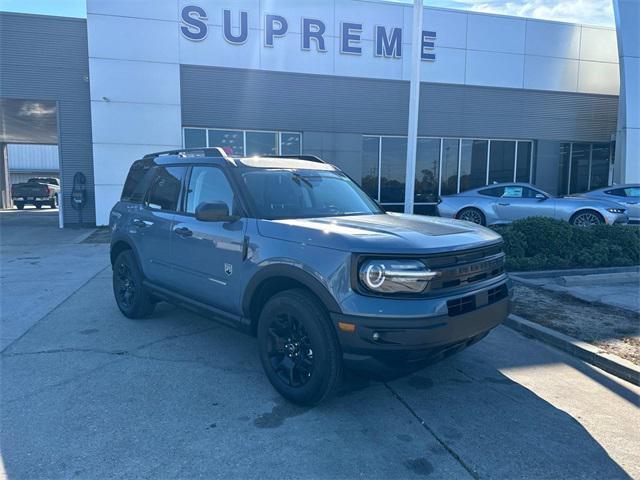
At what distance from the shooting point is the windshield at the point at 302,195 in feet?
12.8

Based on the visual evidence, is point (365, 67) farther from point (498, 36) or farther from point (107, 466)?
point (107, 466)

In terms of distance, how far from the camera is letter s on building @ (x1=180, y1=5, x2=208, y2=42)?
14.4 meters

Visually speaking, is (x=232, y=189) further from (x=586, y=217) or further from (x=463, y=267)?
(x=586, y=217)

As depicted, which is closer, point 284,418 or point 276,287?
point 284,418

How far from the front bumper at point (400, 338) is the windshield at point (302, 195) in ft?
4.17

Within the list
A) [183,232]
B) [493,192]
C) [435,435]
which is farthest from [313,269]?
[493,192]

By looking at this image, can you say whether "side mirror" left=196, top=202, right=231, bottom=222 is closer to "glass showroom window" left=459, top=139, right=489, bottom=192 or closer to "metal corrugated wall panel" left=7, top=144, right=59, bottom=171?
"glass showroom window" left=459, top=139, right=489, bottom=192

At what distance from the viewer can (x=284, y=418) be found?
3223mm

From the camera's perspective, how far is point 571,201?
38.1ft

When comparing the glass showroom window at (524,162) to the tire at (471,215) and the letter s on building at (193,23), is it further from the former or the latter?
the letter s on building at (193,23)

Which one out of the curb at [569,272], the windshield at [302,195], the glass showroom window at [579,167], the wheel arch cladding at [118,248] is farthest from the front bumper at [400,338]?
the glass showroom window at [579,167]

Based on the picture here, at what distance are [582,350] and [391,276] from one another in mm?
2725

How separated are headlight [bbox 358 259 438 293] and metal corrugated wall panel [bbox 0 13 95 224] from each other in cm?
1502

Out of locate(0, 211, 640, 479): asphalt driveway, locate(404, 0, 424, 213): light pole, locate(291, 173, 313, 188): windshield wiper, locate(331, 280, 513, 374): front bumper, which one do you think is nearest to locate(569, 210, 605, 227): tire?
locate(404, 0, 424, 213): light pole
